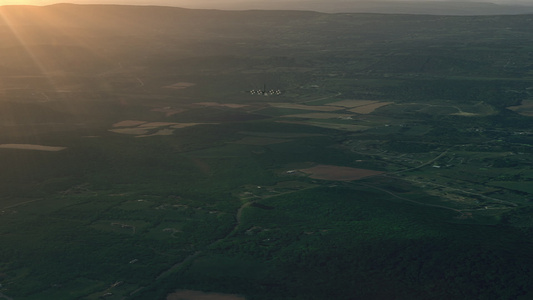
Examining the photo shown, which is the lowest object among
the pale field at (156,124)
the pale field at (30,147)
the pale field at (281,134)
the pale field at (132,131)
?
the pale field at (281,134)

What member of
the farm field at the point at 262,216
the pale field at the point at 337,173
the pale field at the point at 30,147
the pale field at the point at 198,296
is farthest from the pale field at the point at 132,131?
the pale field at the point at 198,296

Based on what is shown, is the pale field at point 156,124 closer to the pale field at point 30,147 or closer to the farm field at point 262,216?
the farm field at point 262,216

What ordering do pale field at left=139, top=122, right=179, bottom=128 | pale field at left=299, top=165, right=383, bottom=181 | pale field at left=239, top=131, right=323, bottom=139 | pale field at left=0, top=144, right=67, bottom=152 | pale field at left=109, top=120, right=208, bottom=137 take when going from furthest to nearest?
1. pale field at left=139, top=122, right=179, bottom=128
2. pale field at left=109, top=120, right=208, bottom=137
3. pale field at left=239, top=131, right=323, bottom=139
4. pale field at left=0, top=144, right=67, bottom=152
5. pale field at left=299, top=165, right=383, bottom=181

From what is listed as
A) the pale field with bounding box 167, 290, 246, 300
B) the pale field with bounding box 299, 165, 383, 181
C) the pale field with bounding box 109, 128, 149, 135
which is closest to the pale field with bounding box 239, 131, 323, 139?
the pale field with bounding box 109, 128, 149, 135

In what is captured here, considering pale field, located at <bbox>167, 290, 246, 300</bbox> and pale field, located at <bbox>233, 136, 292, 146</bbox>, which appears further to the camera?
pale field, located at <bbox>233, 136, 292, 146</bbox>

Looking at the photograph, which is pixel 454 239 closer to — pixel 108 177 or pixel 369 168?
pixel 369 168

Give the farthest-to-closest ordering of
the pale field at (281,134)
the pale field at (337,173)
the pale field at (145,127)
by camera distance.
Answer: the pale field at (145,127)
the pale field at (281,134)
the pale field at (337,173)

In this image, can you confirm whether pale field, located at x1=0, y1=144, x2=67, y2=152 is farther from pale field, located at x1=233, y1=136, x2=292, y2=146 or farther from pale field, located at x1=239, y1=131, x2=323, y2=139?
pale field, located at x1=239, y1=131, x2=323, y2=139

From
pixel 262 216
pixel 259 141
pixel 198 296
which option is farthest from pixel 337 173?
pixel 198 296
